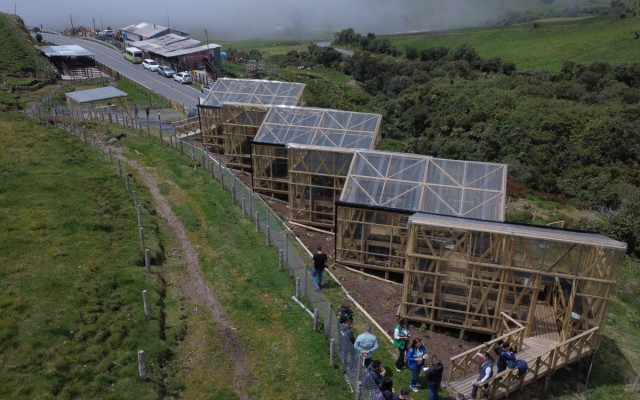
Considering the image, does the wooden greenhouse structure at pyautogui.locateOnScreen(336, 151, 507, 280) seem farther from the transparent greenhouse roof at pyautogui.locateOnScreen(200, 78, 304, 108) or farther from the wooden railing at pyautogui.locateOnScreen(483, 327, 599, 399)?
the transparent greenhouse roof at pyautogui.locateOnScreen(200, 78, 304, 108)

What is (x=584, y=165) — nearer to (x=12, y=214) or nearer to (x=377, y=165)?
(x=377, y=165)

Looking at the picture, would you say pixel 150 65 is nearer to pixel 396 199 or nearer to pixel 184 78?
pixel 184 78

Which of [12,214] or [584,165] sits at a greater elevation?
[12,214]

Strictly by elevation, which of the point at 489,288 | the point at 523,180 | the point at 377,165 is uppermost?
the point at 377,165

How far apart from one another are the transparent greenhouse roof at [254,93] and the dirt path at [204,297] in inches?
471

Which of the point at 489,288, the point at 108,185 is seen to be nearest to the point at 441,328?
the point at 489,288

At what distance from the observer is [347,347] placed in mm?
16844

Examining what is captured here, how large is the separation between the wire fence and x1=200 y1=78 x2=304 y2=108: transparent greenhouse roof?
4.60m

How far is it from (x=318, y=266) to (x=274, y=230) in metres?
5.75

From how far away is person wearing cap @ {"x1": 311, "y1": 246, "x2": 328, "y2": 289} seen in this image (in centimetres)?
2177

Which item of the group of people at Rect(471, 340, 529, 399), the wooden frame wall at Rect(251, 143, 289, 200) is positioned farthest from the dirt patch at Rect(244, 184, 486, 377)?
the wooden frame wall at Rect(251, 143, 289, 200)

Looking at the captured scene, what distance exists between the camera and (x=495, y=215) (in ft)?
74.6

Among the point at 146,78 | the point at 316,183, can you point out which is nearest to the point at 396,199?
the point at 316,183

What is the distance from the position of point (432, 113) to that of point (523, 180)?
72.2ft
